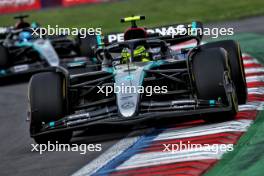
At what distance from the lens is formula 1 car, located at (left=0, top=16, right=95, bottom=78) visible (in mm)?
21000

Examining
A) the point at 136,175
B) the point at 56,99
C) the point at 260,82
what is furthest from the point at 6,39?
the point at 136,175

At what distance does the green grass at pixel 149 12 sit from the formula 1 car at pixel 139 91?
1936 cm

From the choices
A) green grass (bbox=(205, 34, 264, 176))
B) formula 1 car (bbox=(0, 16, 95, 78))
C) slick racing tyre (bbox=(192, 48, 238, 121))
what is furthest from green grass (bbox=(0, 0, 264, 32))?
green grass (bbox=(205, 34, 264, 176))

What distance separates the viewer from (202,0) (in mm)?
38188

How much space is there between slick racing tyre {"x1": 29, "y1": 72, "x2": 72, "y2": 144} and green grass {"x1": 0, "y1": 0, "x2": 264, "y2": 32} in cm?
2043

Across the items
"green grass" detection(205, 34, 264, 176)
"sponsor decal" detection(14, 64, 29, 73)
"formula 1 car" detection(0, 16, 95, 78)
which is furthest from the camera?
"formula 1 car" detection(0, 16, 95, 78)

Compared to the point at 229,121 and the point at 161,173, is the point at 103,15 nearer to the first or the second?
the point at 229,121

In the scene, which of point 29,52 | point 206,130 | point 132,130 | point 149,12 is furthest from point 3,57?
point 149,12

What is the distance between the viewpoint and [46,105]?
1096cm

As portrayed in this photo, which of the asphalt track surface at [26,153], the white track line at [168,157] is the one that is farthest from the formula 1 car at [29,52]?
the white track line at [168,157]

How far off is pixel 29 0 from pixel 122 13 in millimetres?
4945

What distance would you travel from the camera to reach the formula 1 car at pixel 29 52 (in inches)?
827

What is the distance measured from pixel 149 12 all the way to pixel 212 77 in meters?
26.6

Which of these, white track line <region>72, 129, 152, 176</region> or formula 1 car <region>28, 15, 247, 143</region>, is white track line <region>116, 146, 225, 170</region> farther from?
formula 1 car <region>28, 15, 247, 143</region>
